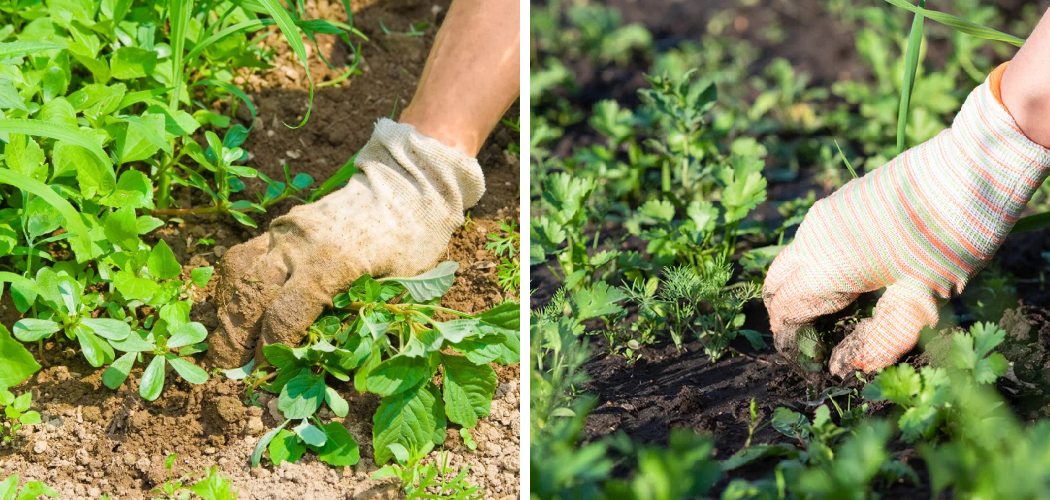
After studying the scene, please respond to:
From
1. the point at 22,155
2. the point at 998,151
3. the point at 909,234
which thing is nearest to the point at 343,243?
the point at 22,155

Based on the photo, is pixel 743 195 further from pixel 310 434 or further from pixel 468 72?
pixel 310 434

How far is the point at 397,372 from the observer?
159 centimetres

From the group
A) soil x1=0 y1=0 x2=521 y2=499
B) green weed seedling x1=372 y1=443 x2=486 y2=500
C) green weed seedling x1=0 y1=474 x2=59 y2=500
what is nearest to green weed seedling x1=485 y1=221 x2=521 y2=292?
soil x1=0 y1=0 x2=521 y2=499

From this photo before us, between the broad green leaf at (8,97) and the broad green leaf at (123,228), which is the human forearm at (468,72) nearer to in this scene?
the broad green leaf at (123,228)

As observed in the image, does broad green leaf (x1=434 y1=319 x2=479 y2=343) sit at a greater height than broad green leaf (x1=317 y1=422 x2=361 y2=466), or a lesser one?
greater

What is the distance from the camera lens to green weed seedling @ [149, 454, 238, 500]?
1501 mm

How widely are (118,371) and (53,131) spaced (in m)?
0.47

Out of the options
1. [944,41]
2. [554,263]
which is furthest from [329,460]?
[944,41]

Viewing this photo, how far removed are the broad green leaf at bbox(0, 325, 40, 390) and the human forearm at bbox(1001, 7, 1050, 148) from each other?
1.73 m

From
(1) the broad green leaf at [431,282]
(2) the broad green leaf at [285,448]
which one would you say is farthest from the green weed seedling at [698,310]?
(2) the broad green leaf at [285,448]

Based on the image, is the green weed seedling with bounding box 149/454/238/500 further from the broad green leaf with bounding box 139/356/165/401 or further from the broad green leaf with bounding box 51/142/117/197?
the broad green leaf with bounding box 51/142/117/197

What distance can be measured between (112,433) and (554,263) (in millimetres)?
1041

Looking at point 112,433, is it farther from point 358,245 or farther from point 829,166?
point 829,166

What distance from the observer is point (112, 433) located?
1.69m
